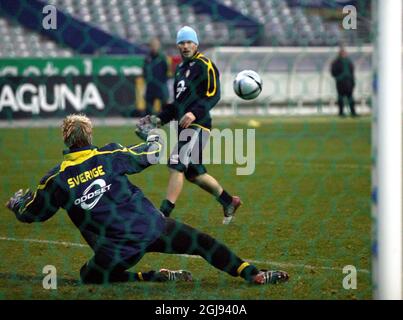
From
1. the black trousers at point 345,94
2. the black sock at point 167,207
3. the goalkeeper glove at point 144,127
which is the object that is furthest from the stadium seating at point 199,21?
the goalkeeper glove at point 144,127

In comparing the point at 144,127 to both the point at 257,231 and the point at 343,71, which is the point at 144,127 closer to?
the point at 257,231

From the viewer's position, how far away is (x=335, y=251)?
651 centimetres

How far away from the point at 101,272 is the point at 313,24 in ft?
60.4

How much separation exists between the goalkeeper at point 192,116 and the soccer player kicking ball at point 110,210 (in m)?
2.38

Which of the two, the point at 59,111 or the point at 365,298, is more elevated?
the point at 365,298

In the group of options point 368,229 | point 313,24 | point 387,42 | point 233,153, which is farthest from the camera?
point 313,24

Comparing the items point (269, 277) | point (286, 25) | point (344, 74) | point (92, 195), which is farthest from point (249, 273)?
point (286, 25)

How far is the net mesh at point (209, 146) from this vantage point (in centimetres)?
544

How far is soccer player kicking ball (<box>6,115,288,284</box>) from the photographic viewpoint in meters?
5.32

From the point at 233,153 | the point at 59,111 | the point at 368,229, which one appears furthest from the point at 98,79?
the point at 368,229

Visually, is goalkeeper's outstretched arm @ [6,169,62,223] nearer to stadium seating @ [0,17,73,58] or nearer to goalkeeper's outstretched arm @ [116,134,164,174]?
goalkeeper's outstretched arm @ [116,134,164,174]

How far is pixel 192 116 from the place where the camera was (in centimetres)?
786

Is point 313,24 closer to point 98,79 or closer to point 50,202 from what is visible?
point 98,79
